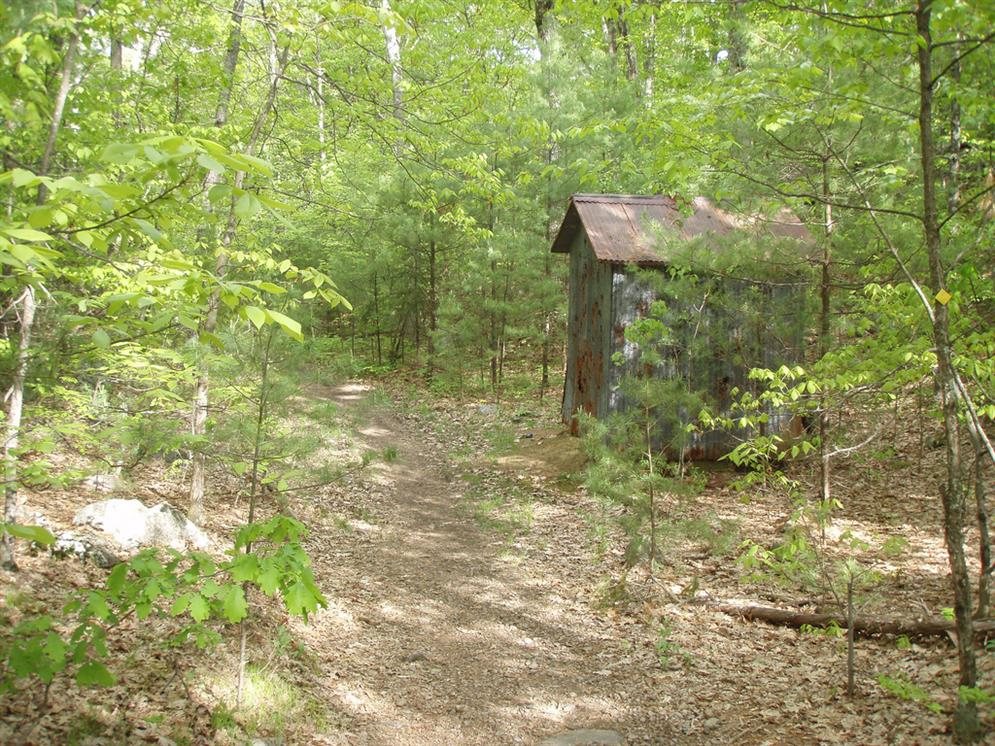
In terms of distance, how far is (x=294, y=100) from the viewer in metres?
9.79

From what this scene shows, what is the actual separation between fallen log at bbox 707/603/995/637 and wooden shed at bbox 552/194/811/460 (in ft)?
10.5

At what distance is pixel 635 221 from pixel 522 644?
25.2ft

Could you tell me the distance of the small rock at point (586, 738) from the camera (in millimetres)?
4867

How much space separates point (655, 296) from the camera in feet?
36.6

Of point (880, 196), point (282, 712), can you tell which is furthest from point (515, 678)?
point (880, 196)

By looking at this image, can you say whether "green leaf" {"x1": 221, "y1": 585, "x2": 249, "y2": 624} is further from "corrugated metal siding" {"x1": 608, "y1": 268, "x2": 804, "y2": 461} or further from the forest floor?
"corrugated metal siding" {"x1": 608, "y1": 268, "x2": 804, "y2": 461}

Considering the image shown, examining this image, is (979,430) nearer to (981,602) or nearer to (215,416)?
(981,602)

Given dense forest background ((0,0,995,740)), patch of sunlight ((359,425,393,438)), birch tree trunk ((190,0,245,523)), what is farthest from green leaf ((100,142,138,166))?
patch of sunlight ((359,425,393,438))

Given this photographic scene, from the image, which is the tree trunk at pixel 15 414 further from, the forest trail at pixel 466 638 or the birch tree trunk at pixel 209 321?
the forest trail at pixel 466 638

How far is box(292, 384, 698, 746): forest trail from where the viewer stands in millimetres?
5207

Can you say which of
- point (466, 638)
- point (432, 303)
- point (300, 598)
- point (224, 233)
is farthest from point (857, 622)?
point (432, 303)

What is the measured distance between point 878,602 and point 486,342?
12.1 meters

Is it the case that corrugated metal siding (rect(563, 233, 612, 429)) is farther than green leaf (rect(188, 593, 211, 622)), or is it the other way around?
corrugated metal siding (rect(563, 233, 612, 429))

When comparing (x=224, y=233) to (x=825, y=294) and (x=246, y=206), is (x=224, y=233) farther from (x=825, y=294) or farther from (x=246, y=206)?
(x=825, y=294)
